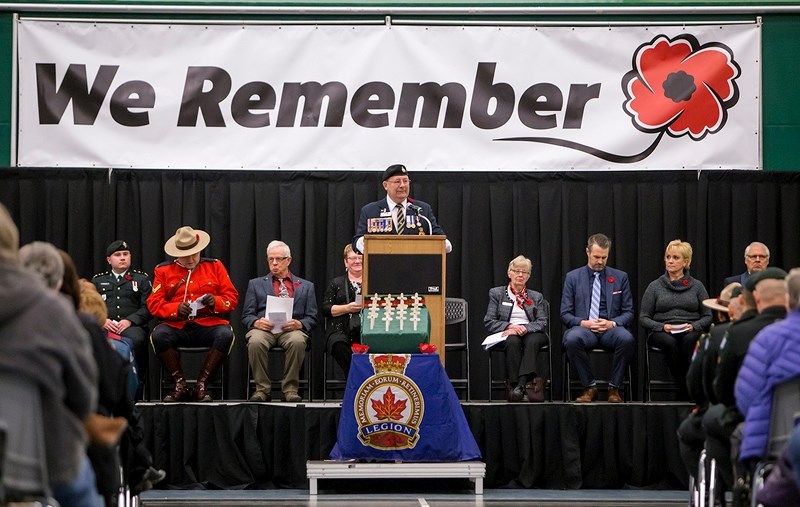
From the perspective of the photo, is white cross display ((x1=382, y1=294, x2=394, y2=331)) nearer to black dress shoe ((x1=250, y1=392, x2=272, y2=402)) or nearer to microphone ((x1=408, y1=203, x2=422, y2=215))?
microphone ((x1=408, y1=203, x2=422, y2=215))

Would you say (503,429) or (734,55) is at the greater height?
(734,55)

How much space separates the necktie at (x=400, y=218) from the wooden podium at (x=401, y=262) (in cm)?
46

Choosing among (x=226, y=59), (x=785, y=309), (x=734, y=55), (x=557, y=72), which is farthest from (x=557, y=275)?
(x=785, y=309)

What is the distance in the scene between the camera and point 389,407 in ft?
25.3

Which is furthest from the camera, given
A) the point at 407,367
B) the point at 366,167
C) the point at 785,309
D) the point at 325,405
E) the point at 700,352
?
the point at 366,167

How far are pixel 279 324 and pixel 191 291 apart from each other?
2.33 ft

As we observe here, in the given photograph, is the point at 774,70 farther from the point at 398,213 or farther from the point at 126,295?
the point at 126,295

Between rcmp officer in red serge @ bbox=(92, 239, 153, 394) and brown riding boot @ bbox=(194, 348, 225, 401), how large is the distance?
486 millimetres

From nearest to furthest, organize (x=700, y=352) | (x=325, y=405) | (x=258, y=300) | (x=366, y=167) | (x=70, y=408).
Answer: (x=70, y=408), (x=700, y=352), (x=325, y=405), (x=258, y=300), (x=366, y=167)

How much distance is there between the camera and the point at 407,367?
7672mm

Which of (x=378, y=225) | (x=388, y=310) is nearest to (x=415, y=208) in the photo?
(x=378, y=225)

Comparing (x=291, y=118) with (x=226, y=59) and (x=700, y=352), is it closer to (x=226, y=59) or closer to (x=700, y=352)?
(x=226, y=59)

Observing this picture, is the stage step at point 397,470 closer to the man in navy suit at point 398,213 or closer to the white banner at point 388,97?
the man in navy suit at point 398,213

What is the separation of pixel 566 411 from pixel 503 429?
47 centimetres
